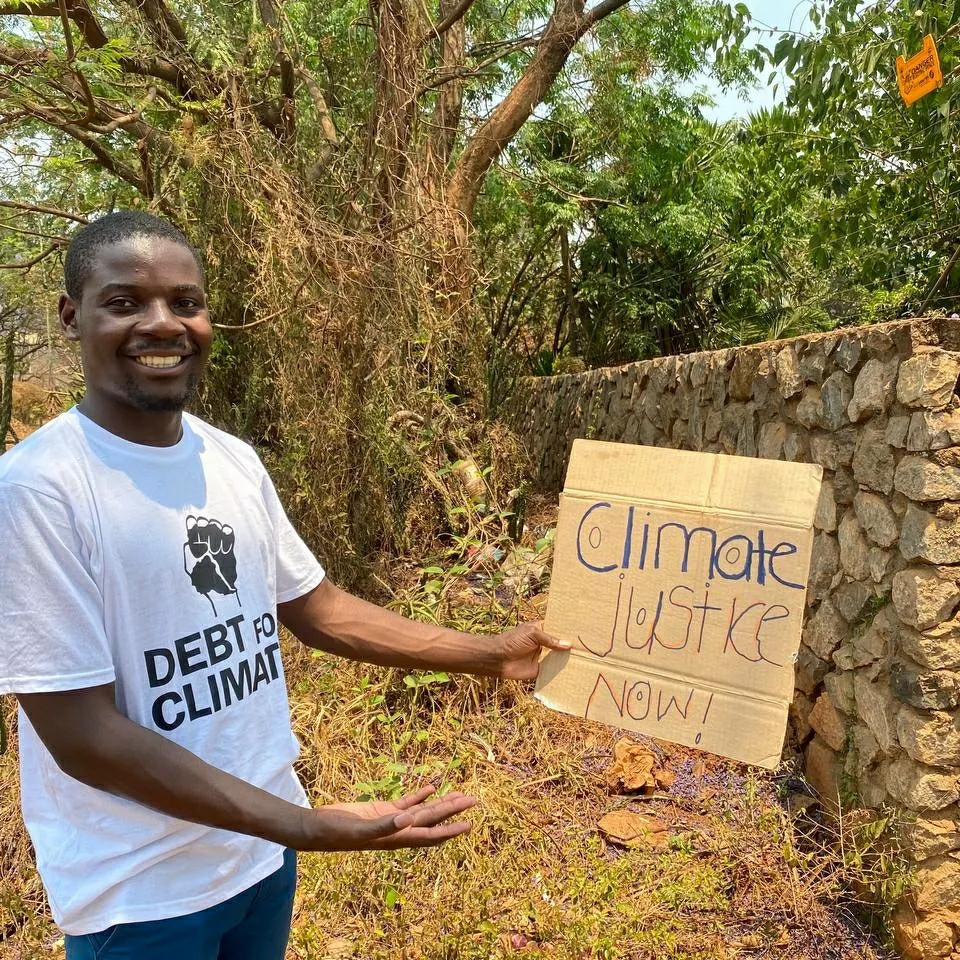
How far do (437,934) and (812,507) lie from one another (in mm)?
1824

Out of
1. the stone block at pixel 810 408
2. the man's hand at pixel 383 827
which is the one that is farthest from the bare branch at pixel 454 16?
the man's hand at pixel 383 827

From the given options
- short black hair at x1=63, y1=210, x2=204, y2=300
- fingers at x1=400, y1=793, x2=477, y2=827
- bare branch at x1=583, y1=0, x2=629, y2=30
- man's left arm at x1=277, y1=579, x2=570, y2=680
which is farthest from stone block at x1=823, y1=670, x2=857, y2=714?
bare branch at x1=583, y1=0, x2=629, y2=30

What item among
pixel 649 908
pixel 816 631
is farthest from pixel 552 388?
pixel 649 908

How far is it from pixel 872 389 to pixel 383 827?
2.23 meters

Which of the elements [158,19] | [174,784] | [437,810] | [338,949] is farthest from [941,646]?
[158,19]

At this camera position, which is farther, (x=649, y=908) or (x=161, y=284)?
(x=649, y=908)

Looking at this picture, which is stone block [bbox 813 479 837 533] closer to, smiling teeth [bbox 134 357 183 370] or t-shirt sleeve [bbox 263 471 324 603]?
t-shirt sleeve [bbox 263 471 324 603]

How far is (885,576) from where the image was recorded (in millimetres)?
2641

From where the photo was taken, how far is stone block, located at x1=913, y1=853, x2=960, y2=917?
2.45 metres

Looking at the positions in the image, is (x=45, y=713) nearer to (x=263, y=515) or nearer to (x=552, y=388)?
(x=263, y=515)

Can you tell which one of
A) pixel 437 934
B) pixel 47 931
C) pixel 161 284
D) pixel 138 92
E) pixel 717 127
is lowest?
pixel 47 931

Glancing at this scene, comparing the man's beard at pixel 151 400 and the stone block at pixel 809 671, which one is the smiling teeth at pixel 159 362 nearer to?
the man's beard at pixel 151 400

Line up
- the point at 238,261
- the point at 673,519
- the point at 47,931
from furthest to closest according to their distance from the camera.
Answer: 1. the point at 238,261
2. the point at 47,931
3. the point at 673,519

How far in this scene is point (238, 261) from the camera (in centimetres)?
454
